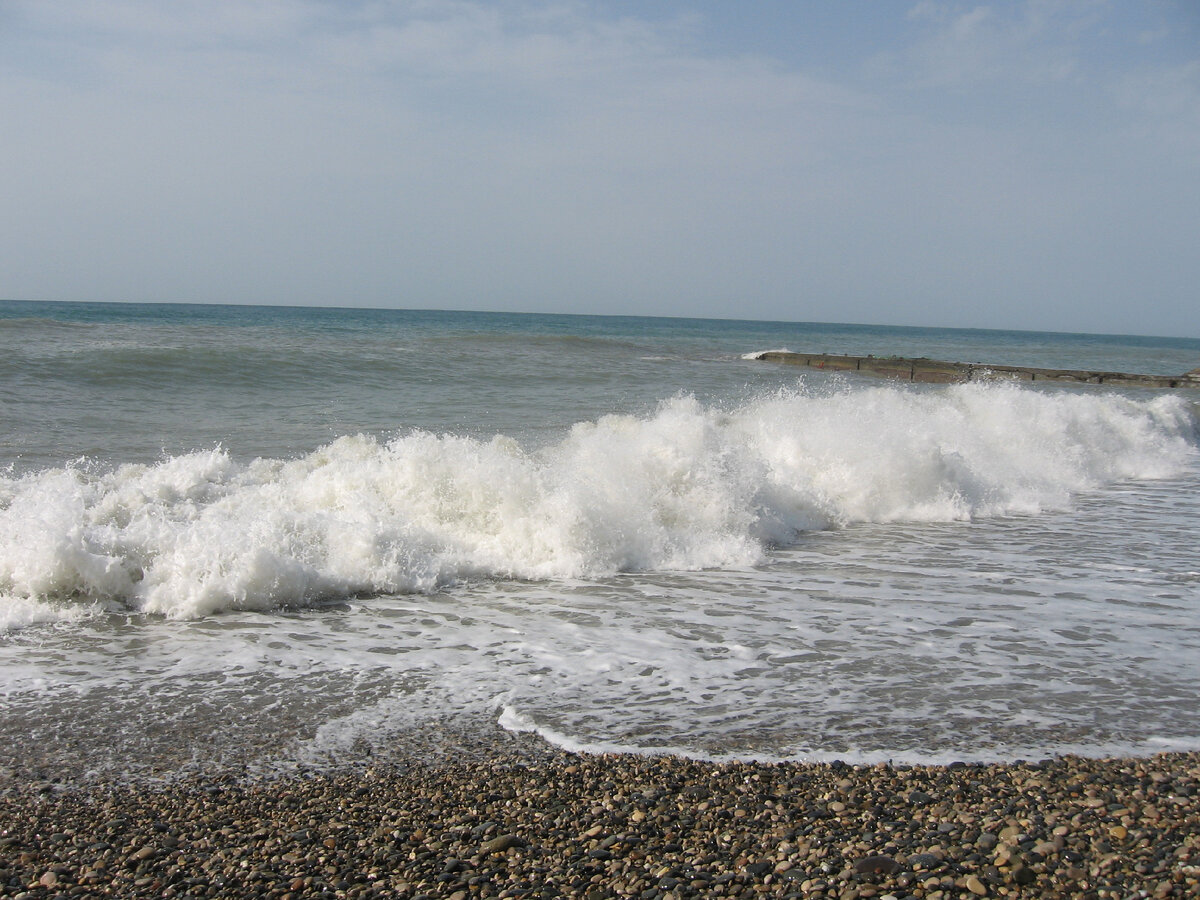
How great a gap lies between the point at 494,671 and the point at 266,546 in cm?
230

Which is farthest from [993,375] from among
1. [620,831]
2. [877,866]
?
[620,831]

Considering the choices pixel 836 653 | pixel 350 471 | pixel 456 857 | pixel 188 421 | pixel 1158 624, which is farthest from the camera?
pixel 188 421

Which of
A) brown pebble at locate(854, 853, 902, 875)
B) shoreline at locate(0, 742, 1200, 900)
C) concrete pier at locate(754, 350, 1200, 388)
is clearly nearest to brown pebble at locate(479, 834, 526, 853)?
shoreline at locate(0, 742, 1200, 900)

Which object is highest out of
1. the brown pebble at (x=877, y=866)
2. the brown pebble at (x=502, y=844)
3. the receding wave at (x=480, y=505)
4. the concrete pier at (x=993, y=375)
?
the concrete pier at (x=993, y=375)

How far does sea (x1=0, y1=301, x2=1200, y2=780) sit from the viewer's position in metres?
4.13

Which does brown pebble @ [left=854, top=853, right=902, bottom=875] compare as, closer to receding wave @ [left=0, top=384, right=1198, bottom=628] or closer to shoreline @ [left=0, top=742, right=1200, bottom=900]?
shoreline @ [left=0, top=742, right=1200, bottom=900]

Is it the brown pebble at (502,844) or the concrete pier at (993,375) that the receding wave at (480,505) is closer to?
the brown pebble at (502,844)

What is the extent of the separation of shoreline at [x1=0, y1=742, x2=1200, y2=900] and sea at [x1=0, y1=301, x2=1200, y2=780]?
0.22m

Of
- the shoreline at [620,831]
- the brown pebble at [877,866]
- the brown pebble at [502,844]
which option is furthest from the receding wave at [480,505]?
the brown pebble at [877,866]

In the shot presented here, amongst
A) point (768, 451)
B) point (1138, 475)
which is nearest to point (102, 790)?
point (768, 451)

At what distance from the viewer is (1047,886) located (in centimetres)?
282

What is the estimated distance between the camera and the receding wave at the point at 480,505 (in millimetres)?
5988

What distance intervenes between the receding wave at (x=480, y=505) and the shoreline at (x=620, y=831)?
2613 millimetres

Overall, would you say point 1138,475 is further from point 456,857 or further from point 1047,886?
point 456,857
